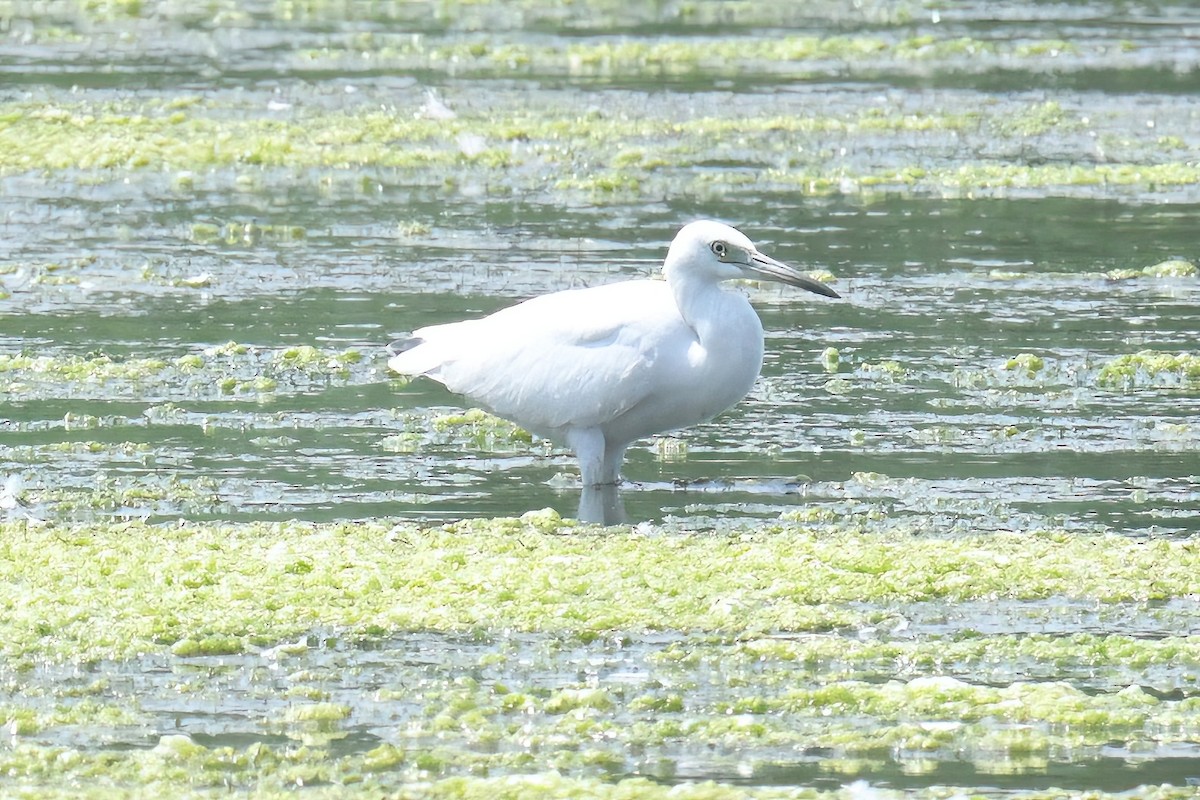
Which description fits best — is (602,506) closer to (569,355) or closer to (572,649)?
(569,355)

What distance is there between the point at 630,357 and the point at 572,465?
0.95m

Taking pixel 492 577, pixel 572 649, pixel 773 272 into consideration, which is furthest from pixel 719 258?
pixel 572 649

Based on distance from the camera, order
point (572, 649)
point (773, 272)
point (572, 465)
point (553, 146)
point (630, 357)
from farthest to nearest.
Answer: point (553, 146)
point (572, 465)
point (773, 272)
point (630, 357)
point (572, 649)

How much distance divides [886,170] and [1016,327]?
15.9ft

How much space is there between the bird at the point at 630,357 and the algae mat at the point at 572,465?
33cm

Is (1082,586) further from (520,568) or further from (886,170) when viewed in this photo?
(886,170)

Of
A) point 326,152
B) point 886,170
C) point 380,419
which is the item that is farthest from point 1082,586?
point 326,152

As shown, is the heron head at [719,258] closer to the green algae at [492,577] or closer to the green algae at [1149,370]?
the green algae at [492,577]

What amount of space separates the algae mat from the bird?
0.33 m

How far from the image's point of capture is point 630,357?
8.98 meters

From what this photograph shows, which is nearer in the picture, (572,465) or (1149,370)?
(572,465)

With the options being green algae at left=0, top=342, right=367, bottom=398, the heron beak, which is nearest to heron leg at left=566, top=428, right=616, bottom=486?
the heron beak

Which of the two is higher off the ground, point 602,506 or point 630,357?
point 630,357

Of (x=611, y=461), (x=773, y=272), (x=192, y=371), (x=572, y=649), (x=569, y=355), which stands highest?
(x=773, y=272)
